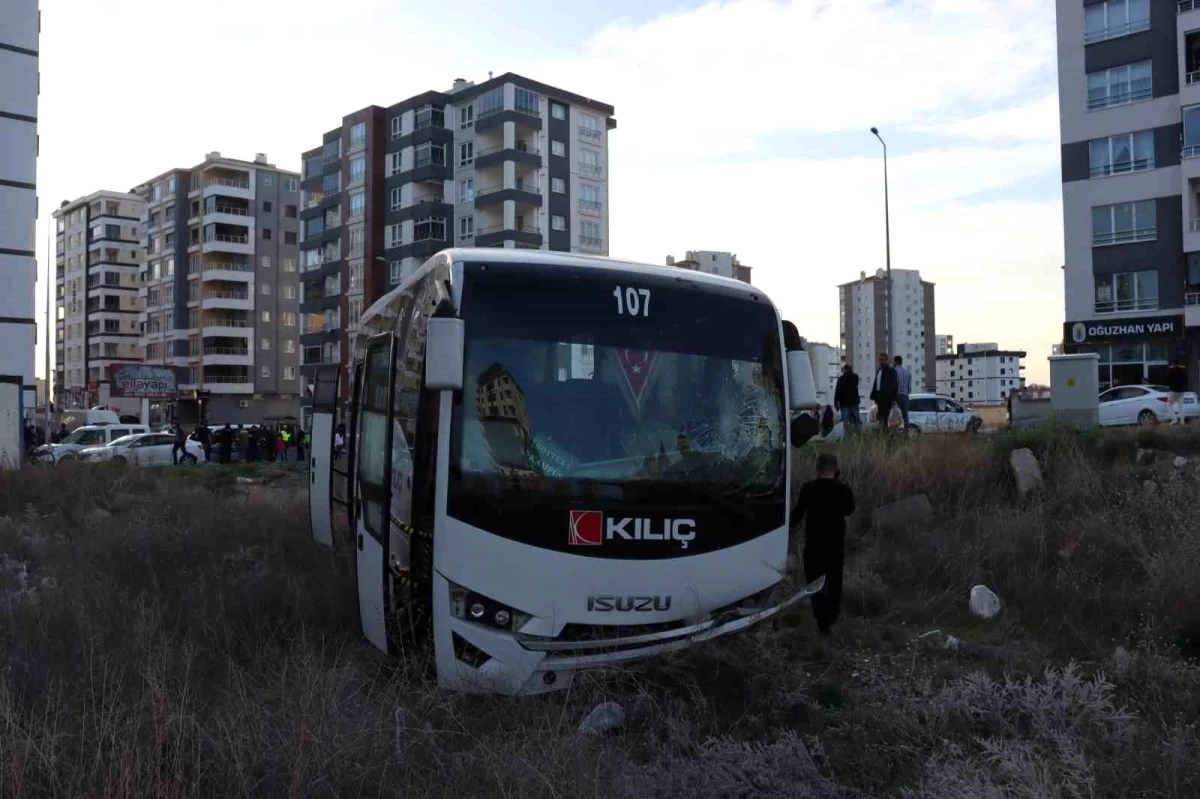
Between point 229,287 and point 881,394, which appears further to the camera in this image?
point 229,287

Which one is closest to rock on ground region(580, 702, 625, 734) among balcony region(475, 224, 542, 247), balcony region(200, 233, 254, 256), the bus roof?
the bus roof

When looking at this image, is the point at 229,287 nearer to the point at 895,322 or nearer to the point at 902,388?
the point at 902,388

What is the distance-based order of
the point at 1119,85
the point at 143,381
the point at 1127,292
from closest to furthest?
the point at 1127,292 < the point at 1119,85 < the point at 143,381

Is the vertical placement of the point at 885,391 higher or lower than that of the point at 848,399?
higher

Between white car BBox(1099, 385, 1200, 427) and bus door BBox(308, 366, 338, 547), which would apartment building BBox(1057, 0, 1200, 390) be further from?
bus door BBox(308, 366, 338, 547)

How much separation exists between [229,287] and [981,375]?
10633cm

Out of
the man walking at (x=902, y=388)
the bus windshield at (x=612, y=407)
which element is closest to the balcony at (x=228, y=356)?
the man walking at (x=902, y=388)

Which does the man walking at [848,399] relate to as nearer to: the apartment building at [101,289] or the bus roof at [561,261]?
the bus roof at [561,261]

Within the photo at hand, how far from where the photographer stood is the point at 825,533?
8.55m

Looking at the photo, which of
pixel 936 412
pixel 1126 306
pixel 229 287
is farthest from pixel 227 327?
pixel 936 412

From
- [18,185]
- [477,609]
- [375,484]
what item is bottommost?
[477,609]

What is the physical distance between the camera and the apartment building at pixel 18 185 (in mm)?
29281

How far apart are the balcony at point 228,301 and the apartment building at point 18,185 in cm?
6415

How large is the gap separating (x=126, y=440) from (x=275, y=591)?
31.0m
